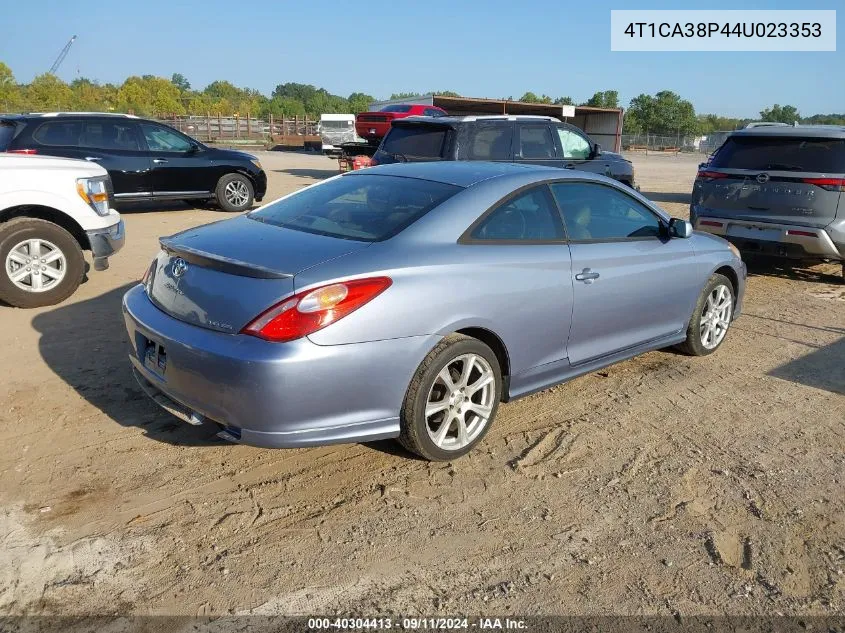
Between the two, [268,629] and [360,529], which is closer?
[268,629]

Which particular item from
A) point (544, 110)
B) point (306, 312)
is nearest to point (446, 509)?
point (306, 312)

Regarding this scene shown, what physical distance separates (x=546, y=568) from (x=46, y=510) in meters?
2.18

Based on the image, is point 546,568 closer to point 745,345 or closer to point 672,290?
point 672,290

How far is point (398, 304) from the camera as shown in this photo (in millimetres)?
3215

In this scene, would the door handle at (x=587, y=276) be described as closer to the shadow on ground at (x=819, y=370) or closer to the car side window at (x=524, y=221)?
the car side window at (x=524, y=221)

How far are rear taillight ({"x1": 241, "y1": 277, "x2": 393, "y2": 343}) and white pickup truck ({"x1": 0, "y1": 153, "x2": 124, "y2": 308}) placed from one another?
3963mm

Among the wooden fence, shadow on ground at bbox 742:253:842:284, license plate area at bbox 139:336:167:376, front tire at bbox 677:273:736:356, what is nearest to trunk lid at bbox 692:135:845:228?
shadow on ground at bbox 742:253:842:284

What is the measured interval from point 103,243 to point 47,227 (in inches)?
19.3

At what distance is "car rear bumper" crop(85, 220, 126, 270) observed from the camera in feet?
21.0

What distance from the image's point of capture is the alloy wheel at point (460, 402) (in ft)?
11.5

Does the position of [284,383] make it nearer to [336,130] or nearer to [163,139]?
[163,139]

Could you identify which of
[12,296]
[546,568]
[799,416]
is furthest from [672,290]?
[12,296]

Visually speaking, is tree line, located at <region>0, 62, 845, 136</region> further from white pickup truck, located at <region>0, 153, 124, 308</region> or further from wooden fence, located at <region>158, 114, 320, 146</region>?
white pickup truck, located at <region>0, 153, 124, 308</region>

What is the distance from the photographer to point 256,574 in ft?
9.02
